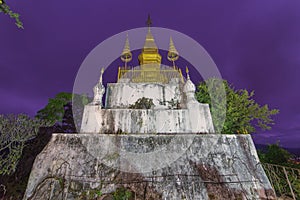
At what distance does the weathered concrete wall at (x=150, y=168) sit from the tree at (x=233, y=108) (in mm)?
2731

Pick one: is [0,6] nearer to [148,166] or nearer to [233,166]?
[148,166]

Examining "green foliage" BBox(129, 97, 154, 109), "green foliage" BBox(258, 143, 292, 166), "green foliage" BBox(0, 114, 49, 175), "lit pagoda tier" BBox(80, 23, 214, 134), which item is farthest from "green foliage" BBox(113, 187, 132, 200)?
"green foliage" BBox(258, 143, 292, 166)

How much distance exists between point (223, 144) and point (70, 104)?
12.5 metres

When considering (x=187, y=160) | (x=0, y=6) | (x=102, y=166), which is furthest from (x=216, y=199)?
(x=0, y=6)

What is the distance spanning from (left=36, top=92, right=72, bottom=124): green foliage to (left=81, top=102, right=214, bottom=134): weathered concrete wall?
706 centimetres

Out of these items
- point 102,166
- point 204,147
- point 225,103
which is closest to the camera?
point 102,166

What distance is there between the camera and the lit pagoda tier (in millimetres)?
6656

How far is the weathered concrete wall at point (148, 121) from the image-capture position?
6590 mm

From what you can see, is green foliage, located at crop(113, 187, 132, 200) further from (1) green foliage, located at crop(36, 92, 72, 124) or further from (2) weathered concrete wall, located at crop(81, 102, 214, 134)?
(1) green foliage, located at crop(36, 92, 72, 124)

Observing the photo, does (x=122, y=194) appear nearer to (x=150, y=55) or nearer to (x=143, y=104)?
(x=143, y=104)

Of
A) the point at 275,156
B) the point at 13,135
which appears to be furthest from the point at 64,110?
the point at 275,156

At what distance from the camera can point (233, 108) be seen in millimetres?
8805

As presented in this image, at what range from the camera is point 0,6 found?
3189 mm

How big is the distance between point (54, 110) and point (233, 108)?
43.7ft
